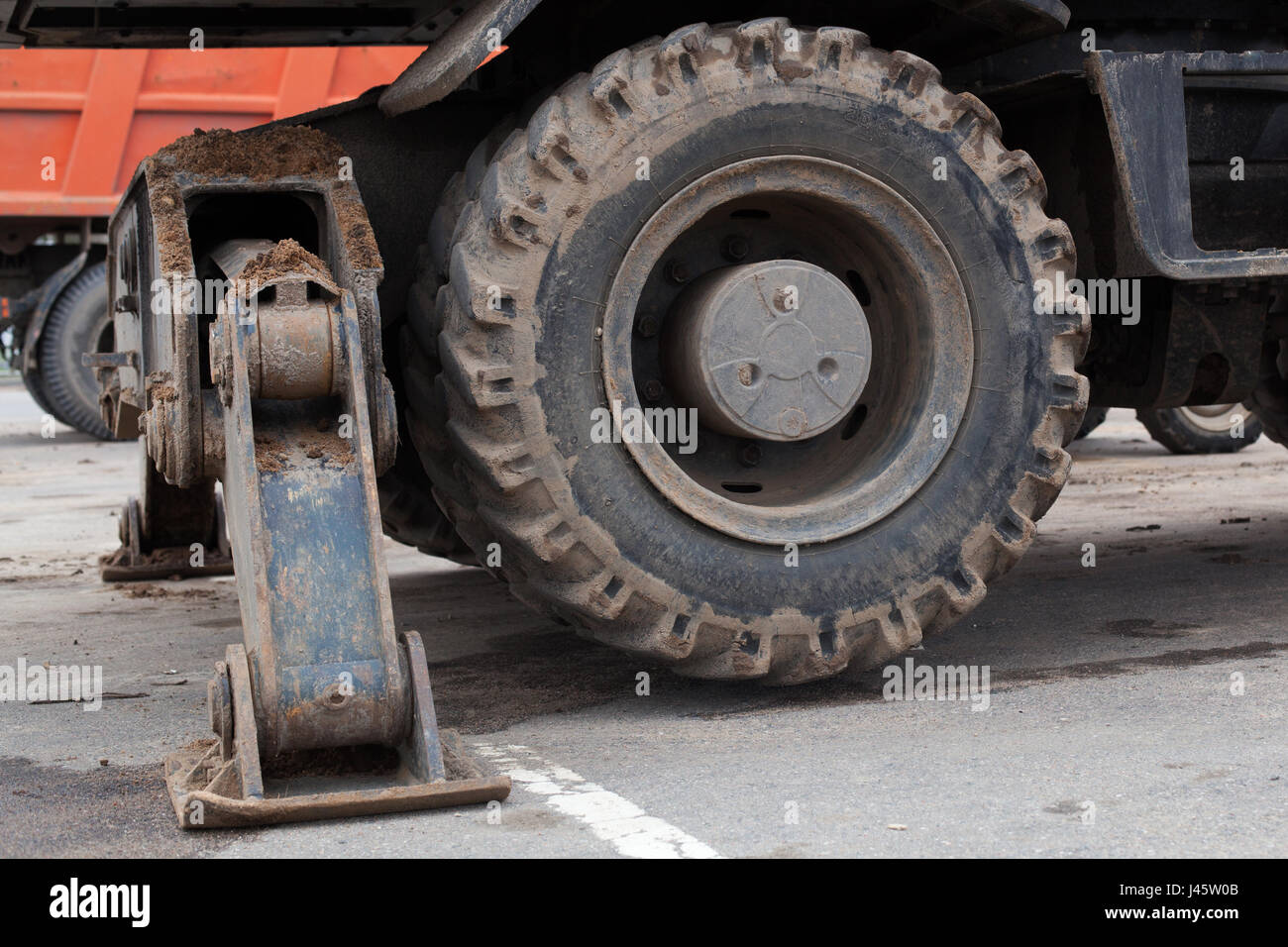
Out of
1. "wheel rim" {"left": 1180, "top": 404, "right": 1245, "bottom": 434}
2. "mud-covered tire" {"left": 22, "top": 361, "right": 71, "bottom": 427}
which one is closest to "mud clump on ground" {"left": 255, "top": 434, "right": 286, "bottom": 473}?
"wheel rim" {"left": 1180, "top": 404, "right": 1245, "bottom": 434}

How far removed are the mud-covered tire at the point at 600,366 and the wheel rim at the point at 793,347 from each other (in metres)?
0.04

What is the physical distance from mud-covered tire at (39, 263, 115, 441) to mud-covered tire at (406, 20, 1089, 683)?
34.7 feet

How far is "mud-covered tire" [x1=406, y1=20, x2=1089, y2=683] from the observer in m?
3.65

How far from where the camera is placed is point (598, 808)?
302 cm

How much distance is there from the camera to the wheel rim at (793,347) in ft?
12.5

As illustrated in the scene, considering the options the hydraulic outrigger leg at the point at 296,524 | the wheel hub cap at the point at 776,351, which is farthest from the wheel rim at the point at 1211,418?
the hydraulic outrigger leg at the point at 296,524

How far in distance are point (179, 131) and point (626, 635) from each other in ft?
37.9

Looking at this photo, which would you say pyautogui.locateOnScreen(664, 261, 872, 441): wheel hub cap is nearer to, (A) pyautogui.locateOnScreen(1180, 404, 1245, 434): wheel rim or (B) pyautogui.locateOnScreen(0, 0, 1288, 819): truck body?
(B) pyautogui.locateOnScreen(0, 0, 1288, 819): truck body

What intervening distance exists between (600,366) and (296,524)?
0.87 metres

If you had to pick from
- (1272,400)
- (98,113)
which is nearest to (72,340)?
(98,113)

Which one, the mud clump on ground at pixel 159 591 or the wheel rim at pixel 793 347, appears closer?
the wheel rim at pixel 793 347

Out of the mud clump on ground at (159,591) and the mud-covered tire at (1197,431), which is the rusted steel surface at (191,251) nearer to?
the mud clump on ground at (159,591)

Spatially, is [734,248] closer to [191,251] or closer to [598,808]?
[191,251]

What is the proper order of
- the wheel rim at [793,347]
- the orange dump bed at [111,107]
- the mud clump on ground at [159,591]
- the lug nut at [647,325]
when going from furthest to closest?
the orange dump bed at [111,107]
the mud clump on ground at [159,591]
the lug nut at [647,325]
the wheel rim at [793,347]
